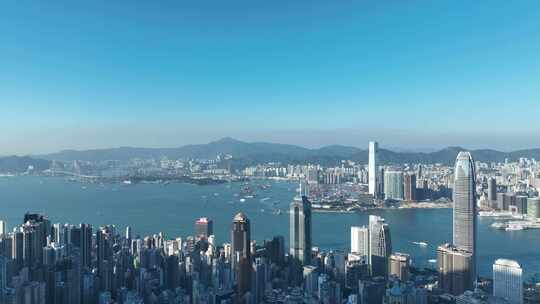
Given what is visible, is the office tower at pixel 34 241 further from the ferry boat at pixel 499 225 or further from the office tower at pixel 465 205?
the ferry boat at pixel 499 225

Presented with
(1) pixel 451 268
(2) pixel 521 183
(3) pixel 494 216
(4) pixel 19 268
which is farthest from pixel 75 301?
(2) pixel 521 183

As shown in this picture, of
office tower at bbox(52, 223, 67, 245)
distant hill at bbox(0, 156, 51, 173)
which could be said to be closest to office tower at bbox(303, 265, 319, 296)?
office tower at bbox(52, 223, 67, 245)

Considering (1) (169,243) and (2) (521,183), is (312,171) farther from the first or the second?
(1) (169,243)

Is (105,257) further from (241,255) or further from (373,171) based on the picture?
(373,171)

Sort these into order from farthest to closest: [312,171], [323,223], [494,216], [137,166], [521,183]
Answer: [137,166]
[312,171]
[521,183]
[494,216]
[323,223]

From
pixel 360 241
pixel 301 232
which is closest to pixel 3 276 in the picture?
pixel 301 232

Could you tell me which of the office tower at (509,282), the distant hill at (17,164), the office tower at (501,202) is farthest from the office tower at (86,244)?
the distant hill at (17,164)

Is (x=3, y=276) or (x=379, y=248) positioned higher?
(x=3, y=276)
